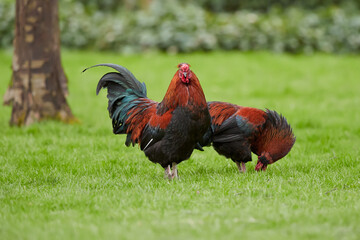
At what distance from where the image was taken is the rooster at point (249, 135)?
662 centimetres

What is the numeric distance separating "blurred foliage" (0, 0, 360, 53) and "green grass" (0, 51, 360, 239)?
5701 millimetres

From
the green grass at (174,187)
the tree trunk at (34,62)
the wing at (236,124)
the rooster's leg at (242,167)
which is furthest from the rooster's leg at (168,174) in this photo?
the tree trunk at (34,62)

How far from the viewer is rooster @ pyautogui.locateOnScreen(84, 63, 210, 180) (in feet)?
19.0

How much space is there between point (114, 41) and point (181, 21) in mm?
2917

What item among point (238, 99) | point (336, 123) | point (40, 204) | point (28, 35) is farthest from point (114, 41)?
point (40, 204)

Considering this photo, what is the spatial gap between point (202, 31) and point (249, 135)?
12.4 m

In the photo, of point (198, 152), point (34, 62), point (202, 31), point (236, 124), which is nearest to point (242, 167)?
point (236, 124)

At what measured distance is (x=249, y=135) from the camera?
6.66 metres

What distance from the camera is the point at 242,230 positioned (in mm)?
4086

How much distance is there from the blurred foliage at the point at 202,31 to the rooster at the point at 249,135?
11.8 meters

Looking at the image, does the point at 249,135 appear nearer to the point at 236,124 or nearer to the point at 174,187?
the point at 236,124

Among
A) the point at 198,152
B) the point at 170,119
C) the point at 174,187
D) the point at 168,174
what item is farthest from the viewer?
the point at 198,152

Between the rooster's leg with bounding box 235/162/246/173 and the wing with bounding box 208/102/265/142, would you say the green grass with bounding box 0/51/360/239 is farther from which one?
the wing with bounding box 208/102/265/142

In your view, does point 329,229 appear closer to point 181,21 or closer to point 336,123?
point 336,123
